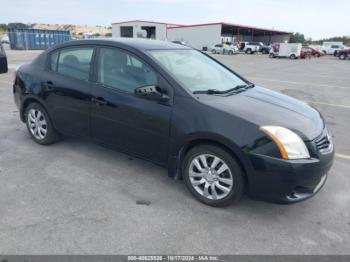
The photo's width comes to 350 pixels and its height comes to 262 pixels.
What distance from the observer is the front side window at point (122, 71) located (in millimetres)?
3467

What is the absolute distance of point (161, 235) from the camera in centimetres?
273

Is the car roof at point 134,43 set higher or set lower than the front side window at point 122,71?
higher

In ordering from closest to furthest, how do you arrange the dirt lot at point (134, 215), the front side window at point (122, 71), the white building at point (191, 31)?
1. the dirt lot at point (134, 215)
2. the front side window at point (122, 71)
3. the white building at point (191, 31)

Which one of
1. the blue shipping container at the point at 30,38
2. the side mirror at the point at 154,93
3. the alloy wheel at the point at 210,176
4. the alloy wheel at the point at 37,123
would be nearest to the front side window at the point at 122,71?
the side mirror at the point at 154,93

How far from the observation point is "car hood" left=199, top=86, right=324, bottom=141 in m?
2.95

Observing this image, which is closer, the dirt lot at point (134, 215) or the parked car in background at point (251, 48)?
the dirt lot at point (134, 215)

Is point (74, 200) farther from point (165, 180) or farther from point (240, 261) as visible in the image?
point (240, 261)

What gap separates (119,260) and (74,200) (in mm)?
1070

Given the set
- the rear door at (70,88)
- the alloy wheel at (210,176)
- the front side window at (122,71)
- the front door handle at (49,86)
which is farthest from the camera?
the front door handle at (49,86)

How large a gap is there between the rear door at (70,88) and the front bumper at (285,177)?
2.26 meters

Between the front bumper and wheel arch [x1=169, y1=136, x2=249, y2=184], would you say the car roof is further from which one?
the front bumper

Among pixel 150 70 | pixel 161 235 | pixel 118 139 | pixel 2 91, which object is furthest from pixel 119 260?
pixel 2 91

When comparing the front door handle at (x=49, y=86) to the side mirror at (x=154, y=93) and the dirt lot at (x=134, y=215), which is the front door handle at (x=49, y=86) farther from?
the side mirror at (x=154, y=93)

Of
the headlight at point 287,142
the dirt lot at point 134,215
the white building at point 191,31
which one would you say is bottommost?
the dirt lot at point 134,215
